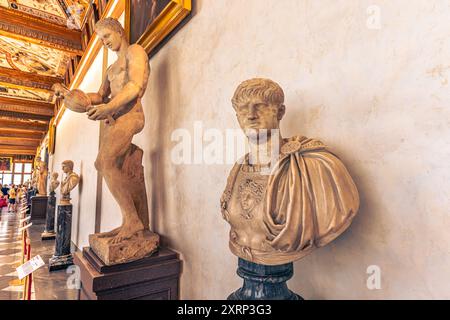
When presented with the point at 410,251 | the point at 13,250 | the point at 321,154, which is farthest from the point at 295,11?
the point at 13,250

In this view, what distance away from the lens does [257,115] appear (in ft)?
2.96

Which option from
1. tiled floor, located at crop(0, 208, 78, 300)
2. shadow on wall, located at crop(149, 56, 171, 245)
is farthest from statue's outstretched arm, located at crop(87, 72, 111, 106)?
tiled floor, located at crop(0, 208, 78, 300)

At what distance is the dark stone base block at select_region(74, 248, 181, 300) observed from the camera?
1.55m

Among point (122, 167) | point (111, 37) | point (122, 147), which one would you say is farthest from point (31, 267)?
point (111, 37)

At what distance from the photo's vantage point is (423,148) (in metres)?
0.78

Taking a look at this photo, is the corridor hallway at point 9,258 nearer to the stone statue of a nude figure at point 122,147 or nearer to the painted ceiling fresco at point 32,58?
the stone statue of a nude figure at point 122,147

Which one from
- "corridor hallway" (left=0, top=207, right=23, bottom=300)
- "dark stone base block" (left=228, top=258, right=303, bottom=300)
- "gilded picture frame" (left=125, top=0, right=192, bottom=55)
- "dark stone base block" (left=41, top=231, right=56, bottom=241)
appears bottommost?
"corridor hallway" (left=0, top=207, right=23, bottom=300)

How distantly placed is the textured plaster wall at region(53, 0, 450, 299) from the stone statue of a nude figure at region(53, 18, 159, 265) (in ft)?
1.68

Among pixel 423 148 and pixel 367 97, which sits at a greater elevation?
pixel 367 97

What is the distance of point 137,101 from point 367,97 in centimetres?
154

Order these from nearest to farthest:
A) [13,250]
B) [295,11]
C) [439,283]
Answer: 1. [439,283]
2. [295,11]
3. [13,250]

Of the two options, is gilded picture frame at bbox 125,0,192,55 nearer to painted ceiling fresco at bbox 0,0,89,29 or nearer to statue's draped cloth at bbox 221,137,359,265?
statue's draped cloth at bbox 221,137,359,265
